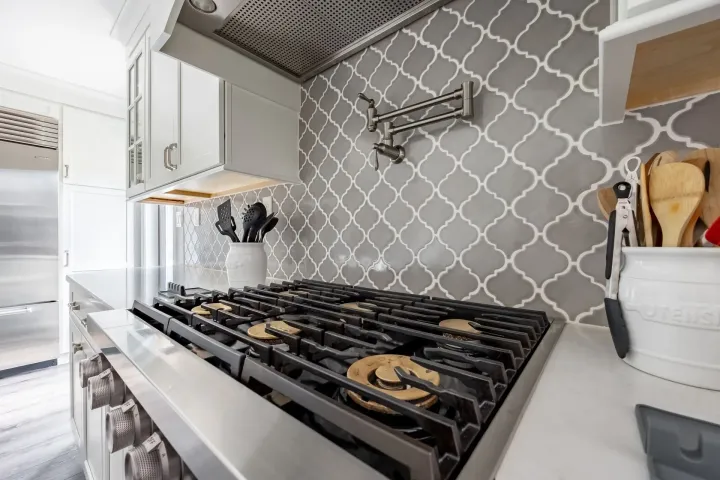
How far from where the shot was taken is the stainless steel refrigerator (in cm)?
237

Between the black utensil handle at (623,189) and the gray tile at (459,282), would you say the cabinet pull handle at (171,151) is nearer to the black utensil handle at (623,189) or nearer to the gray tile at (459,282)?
the gray tile at (459,282)

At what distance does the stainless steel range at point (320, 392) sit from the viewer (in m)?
0.27

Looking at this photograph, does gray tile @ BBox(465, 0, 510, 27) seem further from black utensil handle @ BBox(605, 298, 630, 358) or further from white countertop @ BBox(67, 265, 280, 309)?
white countertop @ BBox(67, 265, 280, 309)

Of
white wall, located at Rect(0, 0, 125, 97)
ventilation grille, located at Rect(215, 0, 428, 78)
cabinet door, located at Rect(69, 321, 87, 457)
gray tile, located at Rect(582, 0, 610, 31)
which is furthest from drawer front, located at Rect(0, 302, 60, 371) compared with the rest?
gray tile, located at Rect(582, 0, 610, 31)

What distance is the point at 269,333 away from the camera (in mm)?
574

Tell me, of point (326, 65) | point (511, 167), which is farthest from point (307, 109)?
Result: point (511, 167)

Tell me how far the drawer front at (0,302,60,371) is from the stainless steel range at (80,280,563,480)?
8.32ft

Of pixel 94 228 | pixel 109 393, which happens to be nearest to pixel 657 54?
pixel 109 393

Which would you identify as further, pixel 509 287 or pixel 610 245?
pixel 509 287

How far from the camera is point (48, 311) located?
253 cm

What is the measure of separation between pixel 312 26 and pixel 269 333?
94 centimetres

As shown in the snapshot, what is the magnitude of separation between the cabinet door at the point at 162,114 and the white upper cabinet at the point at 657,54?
4.55 ft

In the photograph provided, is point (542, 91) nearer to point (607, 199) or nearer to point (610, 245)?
point (607, 199)

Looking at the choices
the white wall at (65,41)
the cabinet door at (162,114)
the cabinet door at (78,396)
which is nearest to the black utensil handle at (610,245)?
the cabinet door at (162,114)
